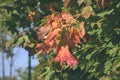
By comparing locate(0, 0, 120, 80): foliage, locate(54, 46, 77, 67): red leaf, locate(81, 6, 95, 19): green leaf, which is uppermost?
locate(0, 0, 120, 80): foliage

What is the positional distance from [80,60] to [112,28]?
75 cm

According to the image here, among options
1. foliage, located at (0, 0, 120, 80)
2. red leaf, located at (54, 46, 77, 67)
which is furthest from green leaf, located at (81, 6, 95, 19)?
red leaf, located at (54, 46, 77, 67)

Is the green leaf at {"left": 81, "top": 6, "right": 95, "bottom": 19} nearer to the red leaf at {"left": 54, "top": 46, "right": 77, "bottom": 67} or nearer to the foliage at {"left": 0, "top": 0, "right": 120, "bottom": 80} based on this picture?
the foliage at {"left": 0, "top": 0, "right": 120, "bottom": 80}

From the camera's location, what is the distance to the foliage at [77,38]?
5.41m

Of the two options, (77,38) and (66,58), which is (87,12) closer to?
(77,38)

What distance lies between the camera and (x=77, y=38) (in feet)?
17.0

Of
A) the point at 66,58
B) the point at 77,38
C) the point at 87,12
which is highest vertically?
the point at 87,12

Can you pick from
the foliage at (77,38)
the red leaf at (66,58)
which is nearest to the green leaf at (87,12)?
the foliage at (77,38)

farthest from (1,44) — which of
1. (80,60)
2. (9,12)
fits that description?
(80,60)

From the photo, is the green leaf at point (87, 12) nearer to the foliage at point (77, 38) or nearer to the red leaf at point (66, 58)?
the foliage at point (77, 38)

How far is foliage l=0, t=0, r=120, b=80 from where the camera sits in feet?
17.8

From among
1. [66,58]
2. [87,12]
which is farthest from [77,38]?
[87,12]

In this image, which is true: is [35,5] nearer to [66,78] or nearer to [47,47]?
[66,78]

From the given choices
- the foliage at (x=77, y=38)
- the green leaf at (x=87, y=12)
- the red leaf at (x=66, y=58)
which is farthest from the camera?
the green leaf at (x=87, y=12)
